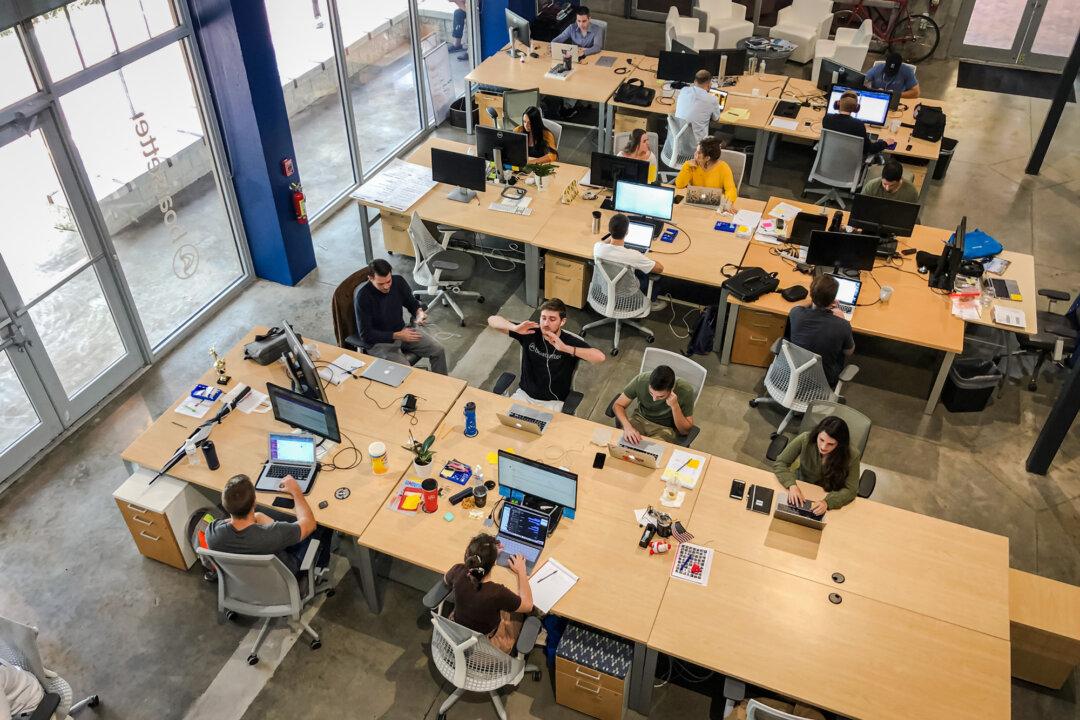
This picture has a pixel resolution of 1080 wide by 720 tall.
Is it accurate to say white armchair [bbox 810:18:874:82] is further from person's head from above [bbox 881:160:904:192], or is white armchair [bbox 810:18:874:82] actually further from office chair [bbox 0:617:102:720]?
office chair [bbox 0:617:102:720]

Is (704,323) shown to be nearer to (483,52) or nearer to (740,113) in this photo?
(740,113)

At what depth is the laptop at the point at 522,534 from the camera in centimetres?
514

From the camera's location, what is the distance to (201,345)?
319 inches

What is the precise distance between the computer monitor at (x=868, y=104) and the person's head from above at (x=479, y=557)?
726cm

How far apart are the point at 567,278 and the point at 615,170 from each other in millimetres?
1183

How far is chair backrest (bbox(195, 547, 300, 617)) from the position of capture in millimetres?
4836

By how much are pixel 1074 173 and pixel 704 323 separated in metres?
6.32

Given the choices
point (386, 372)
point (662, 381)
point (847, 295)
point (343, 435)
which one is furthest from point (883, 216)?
point (343, 435)

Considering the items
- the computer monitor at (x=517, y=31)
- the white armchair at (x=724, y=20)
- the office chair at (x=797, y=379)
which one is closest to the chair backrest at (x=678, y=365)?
the office chair at (x=797, y=379)

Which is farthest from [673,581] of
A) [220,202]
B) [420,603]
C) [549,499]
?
[220,202]

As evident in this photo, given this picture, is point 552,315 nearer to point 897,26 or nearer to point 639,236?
point 639,236

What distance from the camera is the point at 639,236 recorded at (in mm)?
7852

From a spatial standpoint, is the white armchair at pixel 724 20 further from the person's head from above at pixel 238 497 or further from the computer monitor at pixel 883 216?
the person's head from above at pixel 238 497

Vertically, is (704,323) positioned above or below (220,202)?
below
